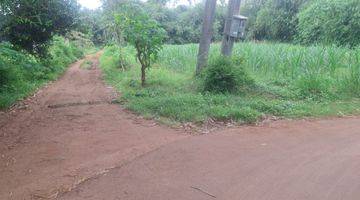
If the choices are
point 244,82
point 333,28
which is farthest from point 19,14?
point 333,28

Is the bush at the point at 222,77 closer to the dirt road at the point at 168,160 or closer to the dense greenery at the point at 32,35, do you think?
the dirt road at the point at 168,160

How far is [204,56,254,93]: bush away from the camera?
872 cm

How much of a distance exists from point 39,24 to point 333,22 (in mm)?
14809

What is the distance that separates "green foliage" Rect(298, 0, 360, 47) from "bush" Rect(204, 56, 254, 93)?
12077mm

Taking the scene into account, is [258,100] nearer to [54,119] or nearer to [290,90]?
[290,90]

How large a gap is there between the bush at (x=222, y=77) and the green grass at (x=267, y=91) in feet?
0.90

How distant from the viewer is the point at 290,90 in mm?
9203

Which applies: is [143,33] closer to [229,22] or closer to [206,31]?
[206,31]

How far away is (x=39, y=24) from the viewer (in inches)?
507

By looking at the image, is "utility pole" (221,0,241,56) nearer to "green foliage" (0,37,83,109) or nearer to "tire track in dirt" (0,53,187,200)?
"tire track in dirt" (0,53,187,200)

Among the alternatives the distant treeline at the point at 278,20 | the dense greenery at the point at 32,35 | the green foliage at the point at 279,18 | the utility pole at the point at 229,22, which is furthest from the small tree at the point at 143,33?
the green foliage at the point at 279,18

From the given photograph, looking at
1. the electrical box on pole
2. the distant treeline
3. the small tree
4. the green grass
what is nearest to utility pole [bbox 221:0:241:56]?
the electrical box on pole

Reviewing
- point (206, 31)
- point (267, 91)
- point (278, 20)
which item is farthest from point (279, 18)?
point (267, 91)

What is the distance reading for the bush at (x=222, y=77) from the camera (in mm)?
8719
